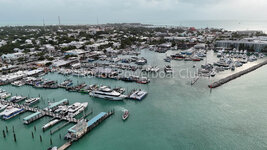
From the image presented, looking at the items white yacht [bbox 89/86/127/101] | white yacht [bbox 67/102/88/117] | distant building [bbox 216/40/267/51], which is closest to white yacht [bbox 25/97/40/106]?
white yacht [bbox 67/102/88/117]

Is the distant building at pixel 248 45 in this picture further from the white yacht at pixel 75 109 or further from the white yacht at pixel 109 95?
the white yacht at pixel 75 109

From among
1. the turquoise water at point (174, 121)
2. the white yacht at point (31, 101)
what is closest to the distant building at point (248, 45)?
the turquoise water at point (174, 121)

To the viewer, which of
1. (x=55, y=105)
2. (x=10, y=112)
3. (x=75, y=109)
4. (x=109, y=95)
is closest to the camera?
(x=10, y=112)

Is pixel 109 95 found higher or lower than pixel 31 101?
higher

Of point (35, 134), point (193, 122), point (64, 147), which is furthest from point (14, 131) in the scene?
point (193, 122)

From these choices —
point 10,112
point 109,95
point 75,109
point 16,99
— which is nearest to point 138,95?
point 109,95

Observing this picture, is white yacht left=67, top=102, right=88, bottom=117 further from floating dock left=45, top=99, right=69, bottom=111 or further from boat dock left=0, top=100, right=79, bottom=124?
floating dock left=45, top=99, right=69, bottom=111

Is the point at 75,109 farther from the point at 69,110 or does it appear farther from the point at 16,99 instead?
the point at 16,99

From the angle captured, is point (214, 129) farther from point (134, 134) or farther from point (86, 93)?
point (86, 93)

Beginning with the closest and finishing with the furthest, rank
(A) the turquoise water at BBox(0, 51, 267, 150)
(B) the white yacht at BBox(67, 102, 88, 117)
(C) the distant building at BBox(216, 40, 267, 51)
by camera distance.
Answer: (A) the turquoise water at BBox(0, 51, 267, 150) < (B) the white yacht at BBox(67, 102, 88, 117) < (C) the distant building at BBox(216, 40, 267, 51)
